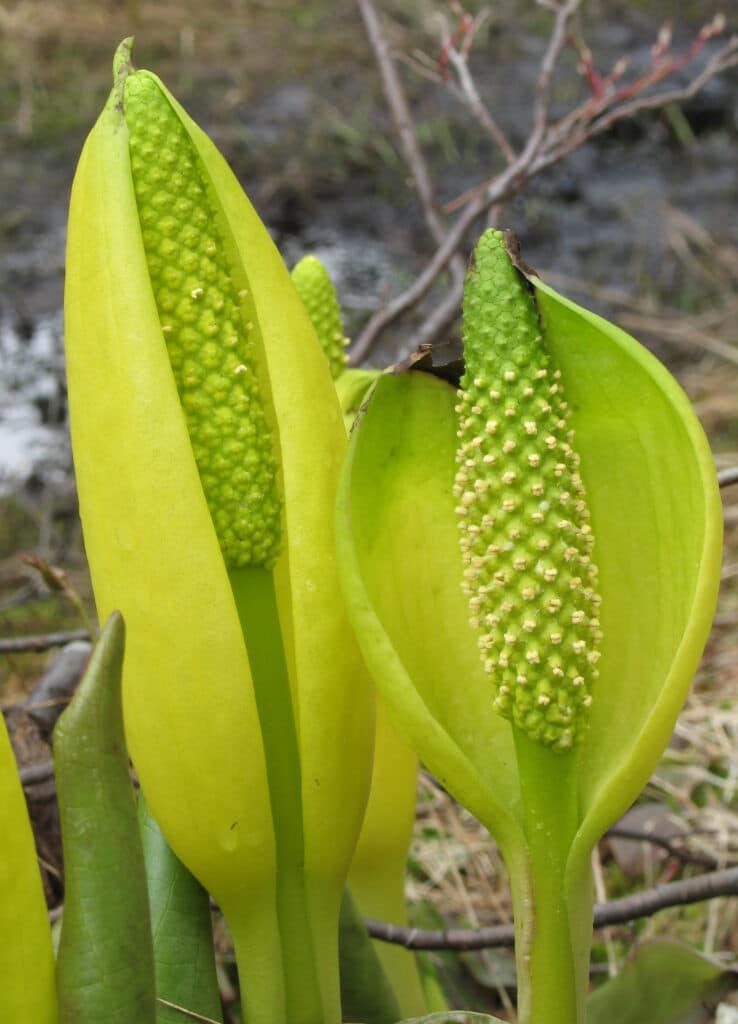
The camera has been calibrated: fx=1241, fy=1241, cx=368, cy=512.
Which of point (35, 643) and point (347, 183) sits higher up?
point (347, 183)

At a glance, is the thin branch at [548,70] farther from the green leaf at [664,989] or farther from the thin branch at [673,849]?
the green leaf at [664,989]

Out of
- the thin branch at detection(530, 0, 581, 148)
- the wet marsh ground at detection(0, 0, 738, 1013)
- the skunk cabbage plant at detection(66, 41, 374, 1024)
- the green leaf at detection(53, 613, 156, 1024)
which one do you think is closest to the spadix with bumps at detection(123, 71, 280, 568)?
the skunk cabbage plant at detection(66, 41, 374, 1024)

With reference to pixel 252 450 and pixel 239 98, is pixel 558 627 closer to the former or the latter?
pixel 252 450

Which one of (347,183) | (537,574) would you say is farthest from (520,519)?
(347,183)

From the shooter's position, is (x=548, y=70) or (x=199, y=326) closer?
(x=199, y=326)

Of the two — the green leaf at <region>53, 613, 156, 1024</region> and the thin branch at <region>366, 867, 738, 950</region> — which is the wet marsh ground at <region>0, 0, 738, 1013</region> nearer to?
Result: the thin branch at <region>366, 867, 738, 950</region>

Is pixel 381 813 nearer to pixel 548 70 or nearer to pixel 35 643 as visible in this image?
pixel 35 643

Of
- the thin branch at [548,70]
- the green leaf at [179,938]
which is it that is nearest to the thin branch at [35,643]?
the green leaf at [179,938]
